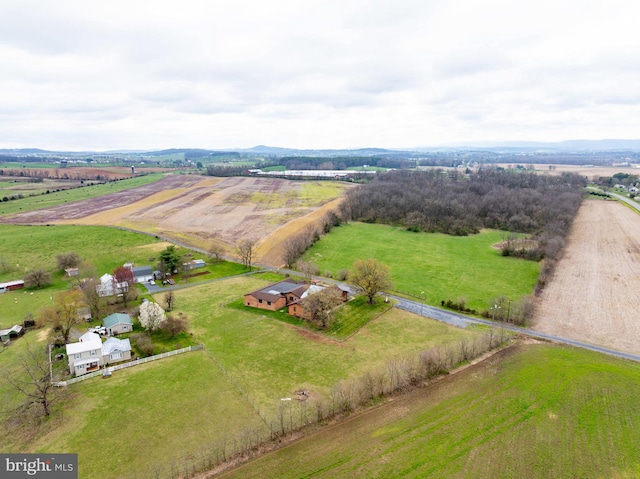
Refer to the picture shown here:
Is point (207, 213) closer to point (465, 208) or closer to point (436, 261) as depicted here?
point (436, 261)

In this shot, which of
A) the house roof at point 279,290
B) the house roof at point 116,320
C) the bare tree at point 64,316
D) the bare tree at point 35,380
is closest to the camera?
the bare tree at point 35,380

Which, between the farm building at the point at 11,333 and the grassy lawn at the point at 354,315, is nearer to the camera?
the farm building at the point at 11,333

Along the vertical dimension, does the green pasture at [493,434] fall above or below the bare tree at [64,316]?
below

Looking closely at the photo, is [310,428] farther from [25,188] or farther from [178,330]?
[25,188]

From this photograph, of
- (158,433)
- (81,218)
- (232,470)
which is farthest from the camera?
(81,218)

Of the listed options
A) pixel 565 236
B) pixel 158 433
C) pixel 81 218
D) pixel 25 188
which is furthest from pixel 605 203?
pixel 25 188

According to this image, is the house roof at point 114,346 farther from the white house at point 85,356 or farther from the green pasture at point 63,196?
the green pasture at point 63,196

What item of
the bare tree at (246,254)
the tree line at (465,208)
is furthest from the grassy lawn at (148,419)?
the tree line at (465,208)
